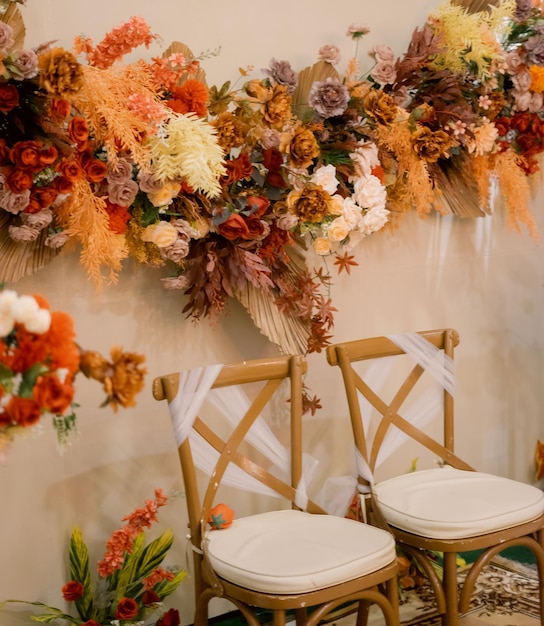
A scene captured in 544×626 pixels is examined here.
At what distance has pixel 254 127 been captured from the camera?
100 inches

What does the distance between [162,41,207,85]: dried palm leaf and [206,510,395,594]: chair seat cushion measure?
127cm

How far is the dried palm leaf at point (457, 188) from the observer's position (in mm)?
3121

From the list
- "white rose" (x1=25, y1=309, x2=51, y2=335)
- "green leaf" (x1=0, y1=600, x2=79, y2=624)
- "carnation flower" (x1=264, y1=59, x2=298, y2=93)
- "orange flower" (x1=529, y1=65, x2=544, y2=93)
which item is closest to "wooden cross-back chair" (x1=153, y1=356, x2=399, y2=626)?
"green leaf" (x1=0, y1=600, x2=79, y2=624)

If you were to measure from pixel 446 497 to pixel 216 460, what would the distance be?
709mm

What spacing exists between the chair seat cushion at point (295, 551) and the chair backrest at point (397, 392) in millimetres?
334

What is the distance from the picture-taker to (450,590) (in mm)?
2488

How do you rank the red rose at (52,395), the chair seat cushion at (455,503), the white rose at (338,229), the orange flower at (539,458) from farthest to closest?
1. the orange flower at (539,458)
2. the white rose at (338,229)
3. the chair seat cushion at (455,503)
4. the red rose at (52,395)

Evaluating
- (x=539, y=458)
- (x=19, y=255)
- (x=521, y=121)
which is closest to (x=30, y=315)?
(x=19, y=255)

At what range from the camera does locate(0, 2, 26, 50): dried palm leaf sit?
2.15 m

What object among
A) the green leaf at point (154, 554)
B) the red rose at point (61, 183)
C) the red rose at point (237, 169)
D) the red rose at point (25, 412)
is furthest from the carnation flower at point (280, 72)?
the red rose at point (25, 412)

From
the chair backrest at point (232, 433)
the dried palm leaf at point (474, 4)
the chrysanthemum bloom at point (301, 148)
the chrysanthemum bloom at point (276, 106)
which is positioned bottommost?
the chair backrest at point (232, 433)

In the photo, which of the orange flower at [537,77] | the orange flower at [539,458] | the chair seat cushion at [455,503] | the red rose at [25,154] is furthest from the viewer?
the orange flower at [539,458]

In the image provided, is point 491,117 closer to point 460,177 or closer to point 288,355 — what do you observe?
point 460,177

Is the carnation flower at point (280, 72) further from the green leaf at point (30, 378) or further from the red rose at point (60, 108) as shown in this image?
the green leaf at point (30, 378)
